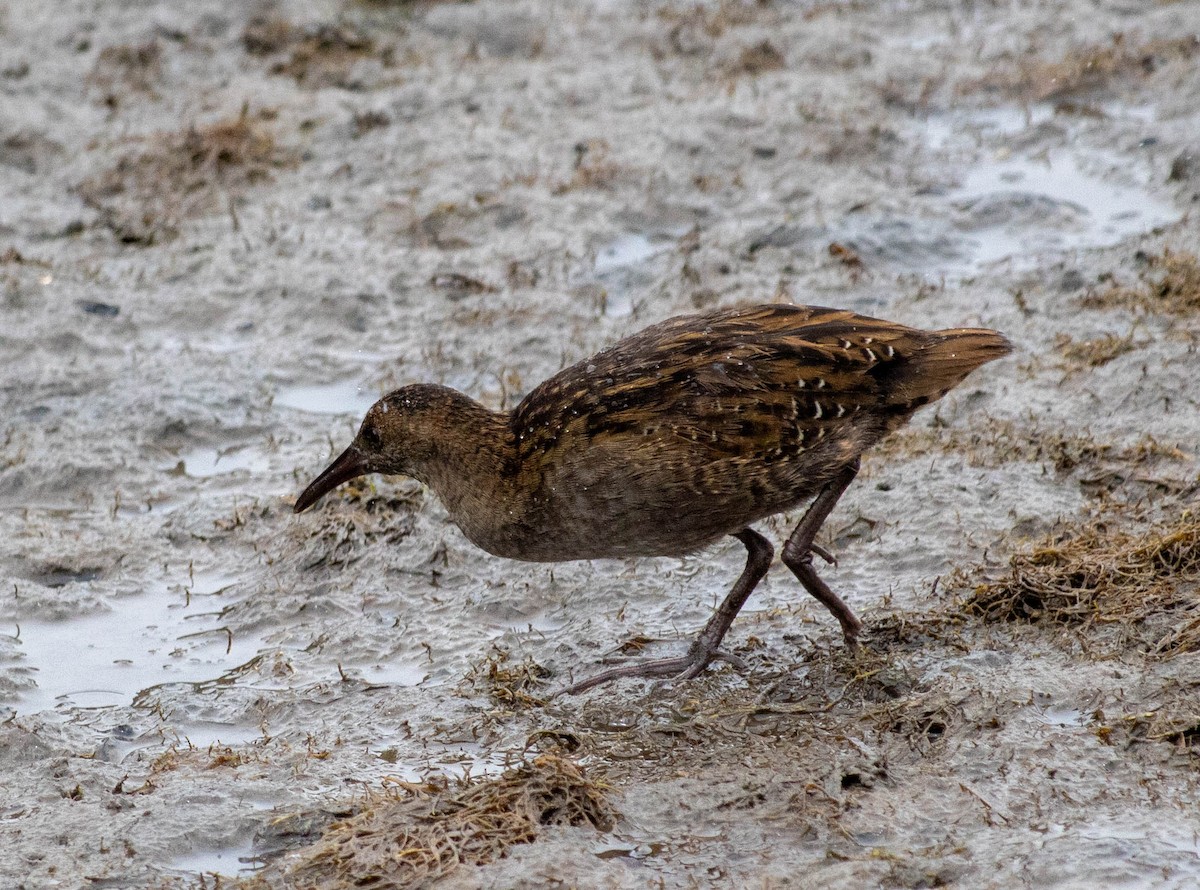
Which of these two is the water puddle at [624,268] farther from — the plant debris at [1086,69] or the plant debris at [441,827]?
the plant debris at [441,827]

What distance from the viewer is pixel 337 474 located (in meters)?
6.18

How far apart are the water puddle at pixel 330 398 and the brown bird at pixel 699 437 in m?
2.05

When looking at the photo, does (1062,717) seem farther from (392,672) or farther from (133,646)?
(133,646)

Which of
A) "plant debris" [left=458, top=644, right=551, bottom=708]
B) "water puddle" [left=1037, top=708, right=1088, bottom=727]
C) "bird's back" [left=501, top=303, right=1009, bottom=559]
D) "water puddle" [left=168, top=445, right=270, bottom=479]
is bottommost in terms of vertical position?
"water puddle" [left=168, top=445, right=270, bottom=479]

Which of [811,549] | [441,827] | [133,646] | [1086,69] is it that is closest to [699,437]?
[811,549]

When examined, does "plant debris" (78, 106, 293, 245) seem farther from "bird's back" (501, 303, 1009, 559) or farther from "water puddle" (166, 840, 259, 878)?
"water puddle" (166, 840, 259, 878)

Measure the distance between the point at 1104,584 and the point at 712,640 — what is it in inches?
52.6

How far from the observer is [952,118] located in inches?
401

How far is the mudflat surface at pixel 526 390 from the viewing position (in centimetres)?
470

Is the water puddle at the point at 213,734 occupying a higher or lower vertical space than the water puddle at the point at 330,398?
lower

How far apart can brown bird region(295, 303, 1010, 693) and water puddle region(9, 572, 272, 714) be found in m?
1.12

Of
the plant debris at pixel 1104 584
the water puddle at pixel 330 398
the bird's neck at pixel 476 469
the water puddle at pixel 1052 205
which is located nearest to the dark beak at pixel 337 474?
the bird's neck at pixel 476 469

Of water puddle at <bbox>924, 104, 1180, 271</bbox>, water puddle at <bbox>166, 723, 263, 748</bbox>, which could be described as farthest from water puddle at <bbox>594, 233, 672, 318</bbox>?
water puddle at <bbox>166, 723, 263, 748</bbox>

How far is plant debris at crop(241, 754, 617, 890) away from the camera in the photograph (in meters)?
4.42
